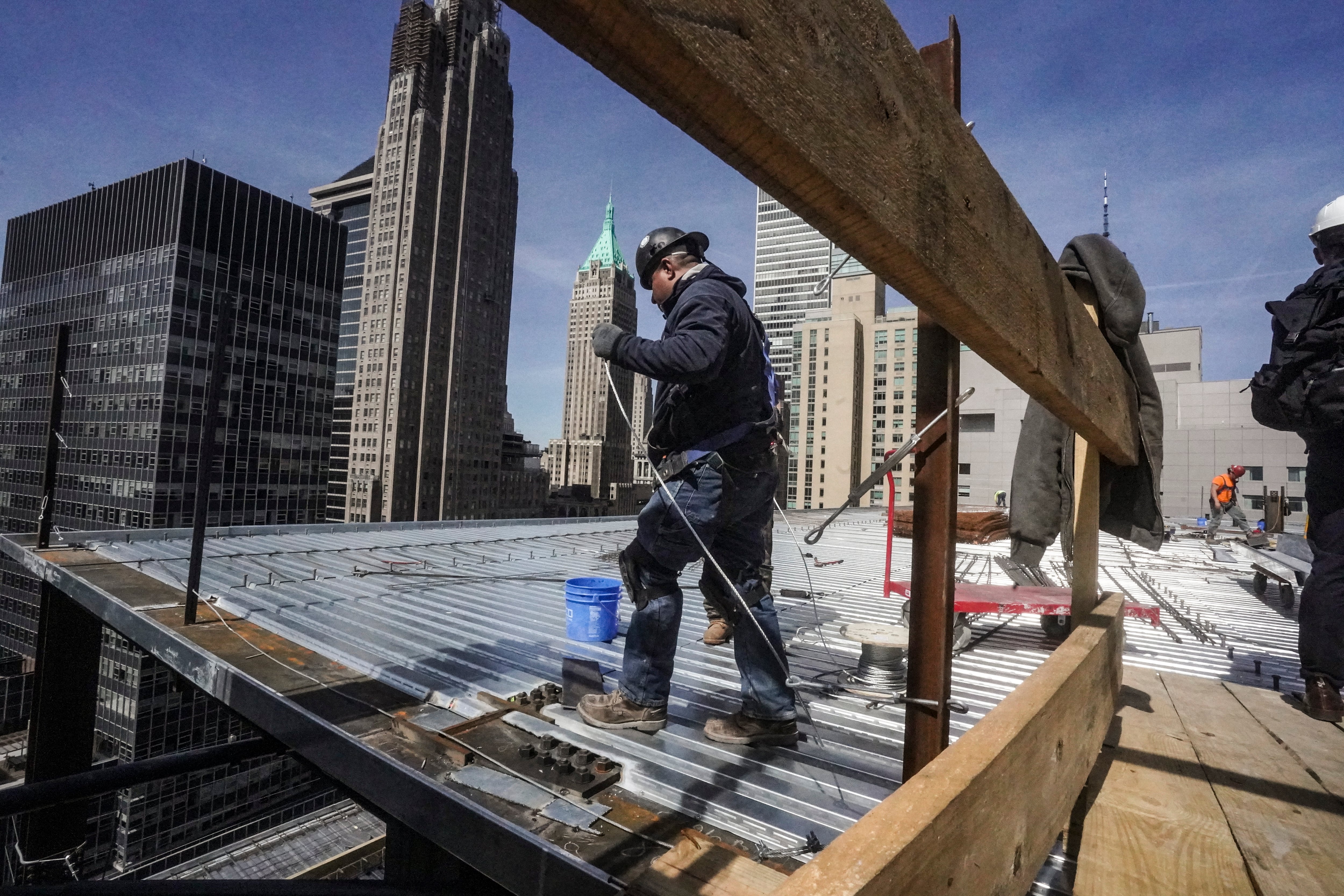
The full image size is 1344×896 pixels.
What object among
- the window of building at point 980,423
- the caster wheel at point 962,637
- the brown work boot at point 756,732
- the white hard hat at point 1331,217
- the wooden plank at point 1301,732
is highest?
the window of building at point 980,423

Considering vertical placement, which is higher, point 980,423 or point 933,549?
point 980,423

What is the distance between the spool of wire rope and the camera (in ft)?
11.0

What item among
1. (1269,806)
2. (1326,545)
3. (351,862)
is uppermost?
(1326,545)

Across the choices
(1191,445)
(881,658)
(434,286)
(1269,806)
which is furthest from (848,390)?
(1269,806)

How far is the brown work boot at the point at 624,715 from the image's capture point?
9.21ft

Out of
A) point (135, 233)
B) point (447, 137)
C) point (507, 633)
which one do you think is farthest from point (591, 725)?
point (447, 137)

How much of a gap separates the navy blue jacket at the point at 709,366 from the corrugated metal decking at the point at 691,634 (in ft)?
3.69

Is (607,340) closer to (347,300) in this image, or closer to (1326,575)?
(1326,575)

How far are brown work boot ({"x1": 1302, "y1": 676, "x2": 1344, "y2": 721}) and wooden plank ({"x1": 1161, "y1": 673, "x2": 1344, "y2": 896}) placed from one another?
0.25 metres

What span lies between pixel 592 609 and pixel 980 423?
3542cm

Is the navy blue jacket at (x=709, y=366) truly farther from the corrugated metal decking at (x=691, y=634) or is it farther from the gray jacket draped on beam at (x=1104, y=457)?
the corrugated metal decking at (x=691, y=634)

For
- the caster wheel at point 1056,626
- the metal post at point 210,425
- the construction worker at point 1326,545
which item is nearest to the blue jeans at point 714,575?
the construction worker at point 1326,545

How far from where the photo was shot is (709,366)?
2.34m

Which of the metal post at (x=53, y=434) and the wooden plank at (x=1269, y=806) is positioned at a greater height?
the metal post at (x=53, y=434)
